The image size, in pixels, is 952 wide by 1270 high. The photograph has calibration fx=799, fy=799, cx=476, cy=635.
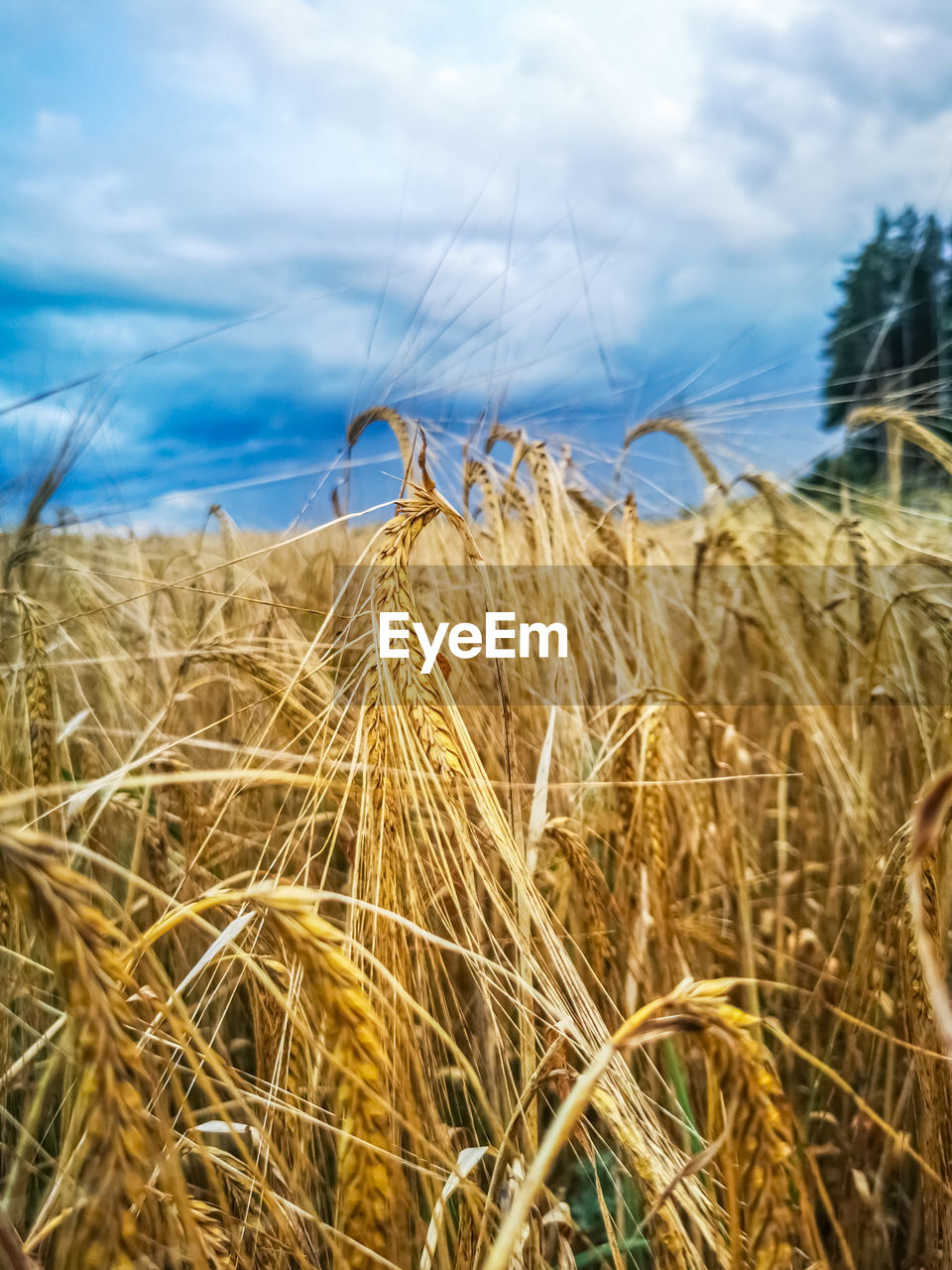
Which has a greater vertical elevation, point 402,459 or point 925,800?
point 402,459

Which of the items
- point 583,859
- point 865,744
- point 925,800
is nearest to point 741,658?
point 865,744

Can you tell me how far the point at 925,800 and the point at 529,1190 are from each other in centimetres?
23

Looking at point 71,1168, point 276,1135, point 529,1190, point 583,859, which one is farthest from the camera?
point 583,859

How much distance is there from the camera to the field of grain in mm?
413

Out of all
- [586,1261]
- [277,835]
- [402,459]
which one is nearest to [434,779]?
[402,459]

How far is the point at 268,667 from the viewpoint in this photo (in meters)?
0.88

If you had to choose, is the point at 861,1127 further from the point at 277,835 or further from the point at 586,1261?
the point at 277,835

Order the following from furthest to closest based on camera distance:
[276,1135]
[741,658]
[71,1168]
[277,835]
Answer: [741,658] → [277,835] → [276,1135] → [71,1168]

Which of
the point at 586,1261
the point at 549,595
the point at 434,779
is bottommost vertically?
the point at 586,1261

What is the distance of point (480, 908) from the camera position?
2.27 feet

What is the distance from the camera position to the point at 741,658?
1.94 meters

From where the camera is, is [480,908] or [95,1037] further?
[480,908]

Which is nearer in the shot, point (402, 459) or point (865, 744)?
point (402, 459)

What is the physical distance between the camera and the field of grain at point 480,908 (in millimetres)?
413
